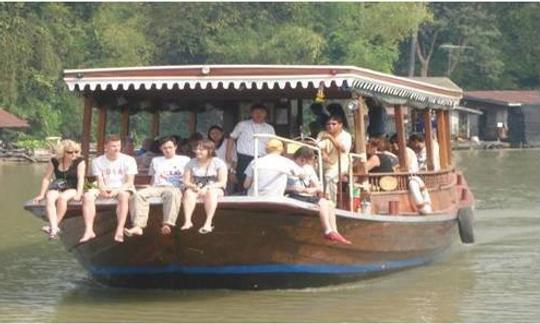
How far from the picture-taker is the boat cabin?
11367 mm

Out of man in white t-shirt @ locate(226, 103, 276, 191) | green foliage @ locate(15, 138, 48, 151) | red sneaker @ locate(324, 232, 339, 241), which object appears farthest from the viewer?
green foliage @ locate(15, 138, 48, 151)

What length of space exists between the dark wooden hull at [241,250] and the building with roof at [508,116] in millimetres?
41270

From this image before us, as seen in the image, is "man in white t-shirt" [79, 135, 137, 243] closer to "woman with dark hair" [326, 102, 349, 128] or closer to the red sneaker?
the red sneaker

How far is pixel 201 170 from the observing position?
10.8m

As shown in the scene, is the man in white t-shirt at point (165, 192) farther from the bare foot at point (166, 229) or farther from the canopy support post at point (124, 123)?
the canopy support post at point (124, 123)

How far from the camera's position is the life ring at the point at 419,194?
1296cm

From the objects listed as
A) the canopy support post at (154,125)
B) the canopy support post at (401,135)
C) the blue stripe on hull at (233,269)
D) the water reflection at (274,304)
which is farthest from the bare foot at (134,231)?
the canopy support post at (154,125)

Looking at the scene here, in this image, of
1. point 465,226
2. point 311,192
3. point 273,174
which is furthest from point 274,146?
point 465,226

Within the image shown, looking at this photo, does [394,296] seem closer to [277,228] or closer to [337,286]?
[337,286]

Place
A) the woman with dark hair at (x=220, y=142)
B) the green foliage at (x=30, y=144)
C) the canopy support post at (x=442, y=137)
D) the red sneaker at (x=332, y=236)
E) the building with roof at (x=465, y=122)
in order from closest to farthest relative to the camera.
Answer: the red sneaker at (x=332, y=236)
the woman with dark hair at (x=220, y=142)
the canopy support post at (x=442, y=137)
the green foliage at (x=30, y=144)
the building with roof at (x=465, y=122)

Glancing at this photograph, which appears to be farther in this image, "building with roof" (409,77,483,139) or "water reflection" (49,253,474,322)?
"building with roof" (409,77,483,139)

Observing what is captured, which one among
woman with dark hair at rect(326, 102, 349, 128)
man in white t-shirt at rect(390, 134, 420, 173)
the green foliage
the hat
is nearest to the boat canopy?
the hat

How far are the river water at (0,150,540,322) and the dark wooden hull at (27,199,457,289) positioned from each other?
6.0 inches

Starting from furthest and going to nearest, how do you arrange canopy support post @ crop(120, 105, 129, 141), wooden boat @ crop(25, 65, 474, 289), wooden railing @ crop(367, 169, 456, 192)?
canopy support post @ crop(120, 105, 129, 141) < wooden railing @ crop(367, 169, 456, 192) < wooden boat @ crop(25, 65, 474, 289)
